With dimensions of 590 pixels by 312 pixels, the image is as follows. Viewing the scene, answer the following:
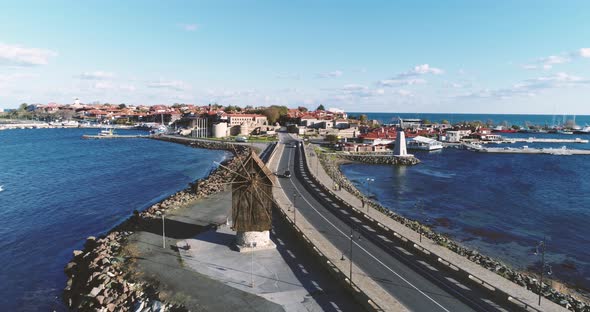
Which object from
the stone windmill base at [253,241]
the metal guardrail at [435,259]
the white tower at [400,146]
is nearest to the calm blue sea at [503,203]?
the white tower at [400,146]

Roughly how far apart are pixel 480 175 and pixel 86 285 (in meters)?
89.7

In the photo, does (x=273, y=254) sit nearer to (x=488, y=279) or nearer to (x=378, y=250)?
(x=378, y=250)

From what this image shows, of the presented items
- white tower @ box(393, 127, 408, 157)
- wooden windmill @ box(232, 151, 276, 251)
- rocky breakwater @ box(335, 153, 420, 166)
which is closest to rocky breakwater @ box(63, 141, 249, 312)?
wooden windmill @ box(232, 151, 276, 251)

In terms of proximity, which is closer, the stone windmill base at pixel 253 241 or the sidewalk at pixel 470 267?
the sidewalk at pixel 470 267

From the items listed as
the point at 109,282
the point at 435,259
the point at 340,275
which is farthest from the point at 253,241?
the point at 435,259

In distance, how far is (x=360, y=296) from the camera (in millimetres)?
26547

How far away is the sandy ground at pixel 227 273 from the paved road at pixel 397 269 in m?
3.84

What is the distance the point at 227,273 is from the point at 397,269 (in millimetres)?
13486

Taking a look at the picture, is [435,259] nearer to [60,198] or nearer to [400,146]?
[60,198]

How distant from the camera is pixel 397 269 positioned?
31.7m

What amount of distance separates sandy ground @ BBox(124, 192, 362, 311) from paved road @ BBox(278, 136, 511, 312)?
384 centimetres

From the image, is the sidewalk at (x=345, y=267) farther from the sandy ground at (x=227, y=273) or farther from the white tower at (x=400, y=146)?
the white tower at (x=400, y=146)

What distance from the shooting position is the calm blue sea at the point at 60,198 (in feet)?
120

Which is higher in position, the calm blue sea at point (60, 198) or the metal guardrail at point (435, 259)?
the metal guardrail at point (435, 259)
